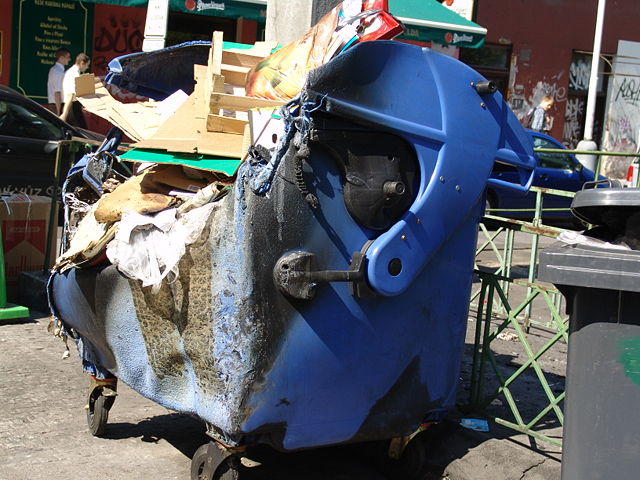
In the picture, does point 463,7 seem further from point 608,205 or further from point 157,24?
point 608,205

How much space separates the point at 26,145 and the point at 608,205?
8421 mm

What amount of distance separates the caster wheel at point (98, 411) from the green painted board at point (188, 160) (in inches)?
47.6

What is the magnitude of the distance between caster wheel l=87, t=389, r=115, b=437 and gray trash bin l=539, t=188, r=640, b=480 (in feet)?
7.62

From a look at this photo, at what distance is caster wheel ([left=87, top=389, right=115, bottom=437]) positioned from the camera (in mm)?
4418

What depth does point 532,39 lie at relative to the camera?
1975cm

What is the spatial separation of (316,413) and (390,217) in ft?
2.68

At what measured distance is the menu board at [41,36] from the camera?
46.3ft

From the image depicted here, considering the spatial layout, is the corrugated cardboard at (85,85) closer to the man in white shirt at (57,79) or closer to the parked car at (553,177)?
the parked car at (553,177)

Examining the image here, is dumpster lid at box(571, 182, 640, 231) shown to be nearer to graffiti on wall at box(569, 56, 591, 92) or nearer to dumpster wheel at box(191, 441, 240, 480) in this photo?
dumpster wheel at box(191, 441, 240, 480)

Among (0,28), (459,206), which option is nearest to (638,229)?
(459,206)

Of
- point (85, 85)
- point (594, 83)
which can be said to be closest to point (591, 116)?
point (594, 83)

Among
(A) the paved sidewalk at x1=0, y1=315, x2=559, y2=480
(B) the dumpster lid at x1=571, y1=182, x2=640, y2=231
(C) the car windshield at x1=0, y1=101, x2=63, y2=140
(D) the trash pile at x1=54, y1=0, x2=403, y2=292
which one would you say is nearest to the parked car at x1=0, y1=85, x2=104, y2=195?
(C) the car windshield at x1=0, y1=101, x2=63, y2=140

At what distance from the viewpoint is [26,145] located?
10.2 m

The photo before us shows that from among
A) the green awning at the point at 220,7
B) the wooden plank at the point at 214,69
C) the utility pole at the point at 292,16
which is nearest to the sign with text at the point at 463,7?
Result: the green awning at the point at 220,7
